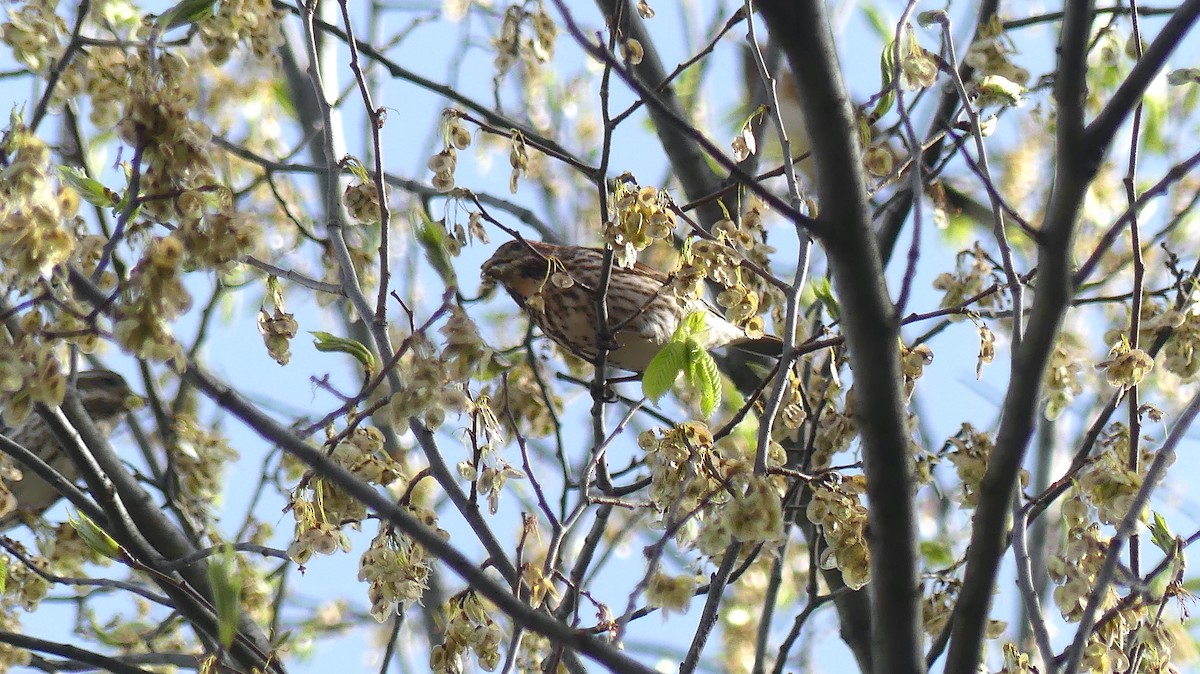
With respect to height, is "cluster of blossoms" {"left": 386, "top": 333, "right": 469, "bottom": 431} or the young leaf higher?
the young leaf

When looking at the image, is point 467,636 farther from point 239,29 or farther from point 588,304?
point 588,304

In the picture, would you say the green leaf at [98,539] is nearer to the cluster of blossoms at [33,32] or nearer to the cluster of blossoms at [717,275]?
the cluster of blossoms at [33,32]

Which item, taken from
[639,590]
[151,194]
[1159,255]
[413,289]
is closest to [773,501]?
[639,590]

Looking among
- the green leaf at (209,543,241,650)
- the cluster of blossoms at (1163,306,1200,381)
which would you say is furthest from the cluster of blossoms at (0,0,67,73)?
the cluster of blossoms at (1163,306,1200,381)

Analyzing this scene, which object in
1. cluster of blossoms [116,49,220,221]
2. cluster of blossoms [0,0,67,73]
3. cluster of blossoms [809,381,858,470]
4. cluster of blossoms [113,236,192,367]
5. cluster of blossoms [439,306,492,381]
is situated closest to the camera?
cluster of blossoms [113,236,192,367]

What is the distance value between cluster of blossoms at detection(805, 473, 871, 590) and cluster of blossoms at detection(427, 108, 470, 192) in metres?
1.17

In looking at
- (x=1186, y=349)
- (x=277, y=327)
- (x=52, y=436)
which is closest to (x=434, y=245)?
(x=277, y=327)

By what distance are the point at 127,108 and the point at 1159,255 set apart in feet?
18.6

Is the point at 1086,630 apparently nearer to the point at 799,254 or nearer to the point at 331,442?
the point at 799,254

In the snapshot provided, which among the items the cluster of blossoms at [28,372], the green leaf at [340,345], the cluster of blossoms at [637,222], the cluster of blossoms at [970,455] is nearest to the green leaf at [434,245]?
the green leaf at [340,345]

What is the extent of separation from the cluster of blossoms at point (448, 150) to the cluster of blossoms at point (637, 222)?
1.49ft

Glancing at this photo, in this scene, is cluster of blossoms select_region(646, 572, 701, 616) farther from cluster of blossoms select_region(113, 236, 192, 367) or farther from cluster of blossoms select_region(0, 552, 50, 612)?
cluster of blossoms select_region(0, 552, 50, 612)

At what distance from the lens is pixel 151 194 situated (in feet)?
8.18

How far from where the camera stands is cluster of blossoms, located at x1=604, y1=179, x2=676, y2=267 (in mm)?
2916
